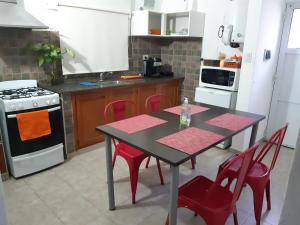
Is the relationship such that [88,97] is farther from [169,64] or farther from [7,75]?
[169,64]

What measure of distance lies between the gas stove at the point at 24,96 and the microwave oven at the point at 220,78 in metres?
2.04

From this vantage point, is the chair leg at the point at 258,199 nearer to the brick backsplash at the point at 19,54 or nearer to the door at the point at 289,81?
the door at the point at 289,81

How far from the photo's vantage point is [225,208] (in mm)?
1477

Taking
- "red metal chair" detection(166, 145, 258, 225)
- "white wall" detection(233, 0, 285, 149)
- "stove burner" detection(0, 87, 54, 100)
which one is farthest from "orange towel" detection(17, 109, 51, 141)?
"white wall" detection(233, 0, 285, 149)

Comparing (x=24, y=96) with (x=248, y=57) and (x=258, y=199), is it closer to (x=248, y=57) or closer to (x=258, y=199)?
(x=258, y=199)

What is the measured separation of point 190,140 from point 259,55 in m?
1.90

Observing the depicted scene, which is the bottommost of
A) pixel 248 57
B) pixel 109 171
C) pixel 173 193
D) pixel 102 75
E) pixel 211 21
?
pixel 109 171

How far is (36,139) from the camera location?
98.5 inches

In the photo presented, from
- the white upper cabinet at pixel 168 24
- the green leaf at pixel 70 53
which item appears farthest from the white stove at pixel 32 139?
the white upper cabinet at pixel 168 24

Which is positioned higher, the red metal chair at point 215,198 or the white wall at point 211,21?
the white wall at point 211,21

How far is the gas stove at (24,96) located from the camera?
90.7 inches

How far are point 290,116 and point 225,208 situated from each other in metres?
2.53

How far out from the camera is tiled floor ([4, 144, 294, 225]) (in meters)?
1.97

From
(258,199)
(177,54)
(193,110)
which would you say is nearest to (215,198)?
(258,199)
